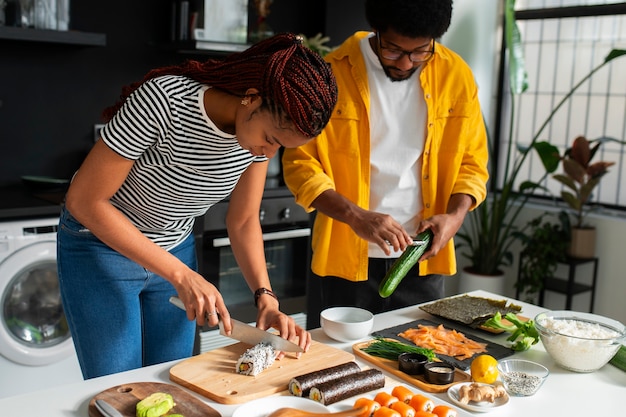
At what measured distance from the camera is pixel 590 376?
1619mm

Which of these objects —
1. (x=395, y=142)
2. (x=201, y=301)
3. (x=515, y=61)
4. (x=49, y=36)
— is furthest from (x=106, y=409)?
(x=515, y=61)

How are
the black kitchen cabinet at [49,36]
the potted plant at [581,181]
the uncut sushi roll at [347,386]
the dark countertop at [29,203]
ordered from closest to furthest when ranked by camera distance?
the uncut sushi roll at [347,386] → the dark countertop at [29,203] → the black kitchen cabinet at [49,36] → the potted plant at [581,181]

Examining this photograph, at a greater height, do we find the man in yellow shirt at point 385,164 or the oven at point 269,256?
the man in yellow shirt at point 385,164

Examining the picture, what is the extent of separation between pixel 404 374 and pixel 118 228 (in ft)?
2.25

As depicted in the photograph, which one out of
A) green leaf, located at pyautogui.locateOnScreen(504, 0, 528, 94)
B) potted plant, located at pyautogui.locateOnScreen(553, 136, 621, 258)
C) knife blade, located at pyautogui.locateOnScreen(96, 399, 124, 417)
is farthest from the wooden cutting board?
green leaf, located at pyautogui.locateOnScreen(504, 0, 528, 94)

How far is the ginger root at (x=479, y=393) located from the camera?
1.42 m

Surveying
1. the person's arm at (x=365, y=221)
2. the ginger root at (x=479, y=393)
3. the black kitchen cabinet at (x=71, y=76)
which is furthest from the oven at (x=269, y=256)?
the ginger root at (x=479, y=393)

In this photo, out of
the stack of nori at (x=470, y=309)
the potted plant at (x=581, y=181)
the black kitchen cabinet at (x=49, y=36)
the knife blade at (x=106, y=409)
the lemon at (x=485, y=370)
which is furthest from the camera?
the potted plant at (x=581, y=181)

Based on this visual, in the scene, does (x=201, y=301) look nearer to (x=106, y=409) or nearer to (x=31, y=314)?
(x=106, y=409)

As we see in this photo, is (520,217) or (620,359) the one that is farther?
(520,217)

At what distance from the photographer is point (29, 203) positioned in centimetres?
296

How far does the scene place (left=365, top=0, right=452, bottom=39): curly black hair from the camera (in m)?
1.92

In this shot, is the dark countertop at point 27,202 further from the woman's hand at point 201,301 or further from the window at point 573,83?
the window at point 573,83

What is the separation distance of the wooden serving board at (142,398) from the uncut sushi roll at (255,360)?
0.14 m
